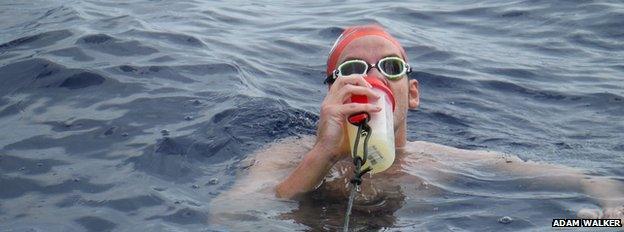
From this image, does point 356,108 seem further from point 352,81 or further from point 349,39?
point 349,39

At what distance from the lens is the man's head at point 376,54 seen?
542cm

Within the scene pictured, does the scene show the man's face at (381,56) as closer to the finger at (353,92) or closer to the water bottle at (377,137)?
the finger at (353,92)

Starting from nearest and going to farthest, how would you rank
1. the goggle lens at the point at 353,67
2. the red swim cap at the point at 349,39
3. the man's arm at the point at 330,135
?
the man's arm at the point at 330,135
the goggle lens at the point at 353,67
the red swim cap at the point at 349,39

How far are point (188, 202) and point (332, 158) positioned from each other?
96 cm

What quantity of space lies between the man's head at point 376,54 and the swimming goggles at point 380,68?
0.03 meters

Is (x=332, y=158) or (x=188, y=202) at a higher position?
(x=332, y=158)

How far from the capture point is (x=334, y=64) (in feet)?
18.6

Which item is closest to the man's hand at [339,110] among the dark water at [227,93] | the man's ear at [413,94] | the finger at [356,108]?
the finger at [356,108]

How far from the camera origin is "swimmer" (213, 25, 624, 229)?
15.3ft

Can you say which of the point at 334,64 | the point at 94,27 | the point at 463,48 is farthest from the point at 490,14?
the point at 334,64

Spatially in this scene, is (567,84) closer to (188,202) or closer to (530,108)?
(530,108)

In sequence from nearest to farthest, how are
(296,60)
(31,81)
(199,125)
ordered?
(199,125) < (31,81) < (296,60)

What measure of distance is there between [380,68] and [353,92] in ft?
3.37

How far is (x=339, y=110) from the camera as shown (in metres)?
4.40
